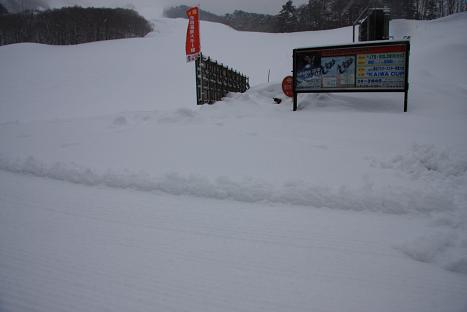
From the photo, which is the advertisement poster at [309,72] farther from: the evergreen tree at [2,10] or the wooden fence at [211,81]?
the evergreen tree at [2,10]

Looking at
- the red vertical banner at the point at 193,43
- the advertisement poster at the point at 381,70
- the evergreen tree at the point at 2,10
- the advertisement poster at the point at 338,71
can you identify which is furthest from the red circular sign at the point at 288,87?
the evergreen tree at the point at 2,10

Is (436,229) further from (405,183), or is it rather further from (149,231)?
(149,231)

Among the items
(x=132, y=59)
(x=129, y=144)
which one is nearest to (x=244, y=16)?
(x=132, y=59)

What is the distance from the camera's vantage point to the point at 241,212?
3258 millimetres

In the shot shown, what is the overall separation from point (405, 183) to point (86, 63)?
1312 inches

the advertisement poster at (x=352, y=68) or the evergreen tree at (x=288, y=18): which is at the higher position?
the evergreen tree at (x=288, y=18)

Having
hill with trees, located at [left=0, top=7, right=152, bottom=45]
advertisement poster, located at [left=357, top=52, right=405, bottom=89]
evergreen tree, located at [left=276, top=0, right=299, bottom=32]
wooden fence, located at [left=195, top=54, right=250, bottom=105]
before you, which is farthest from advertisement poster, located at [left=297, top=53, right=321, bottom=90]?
evergreen tree, located at [left=276, top=0, right=299, bottom=32]

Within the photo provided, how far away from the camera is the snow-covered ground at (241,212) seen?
2.18m

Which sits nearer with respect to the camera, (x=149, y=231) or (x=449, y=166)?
(x=149, y=231)

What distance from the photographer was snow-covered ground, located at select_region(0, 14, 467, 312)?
7.14 ft

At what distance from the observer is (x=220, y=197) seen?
3.63 m

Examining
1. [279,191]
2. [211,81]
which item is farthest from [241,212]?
[211,81]

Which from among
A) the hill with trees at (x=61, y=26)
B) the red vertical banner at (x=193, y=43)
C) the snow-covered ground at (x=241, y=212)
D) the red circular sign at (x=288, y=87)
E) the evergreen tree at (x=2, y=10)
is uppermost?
the evergreen tree at (x=2, y=10)

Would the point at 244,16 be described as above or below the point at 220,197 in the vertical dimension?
above
